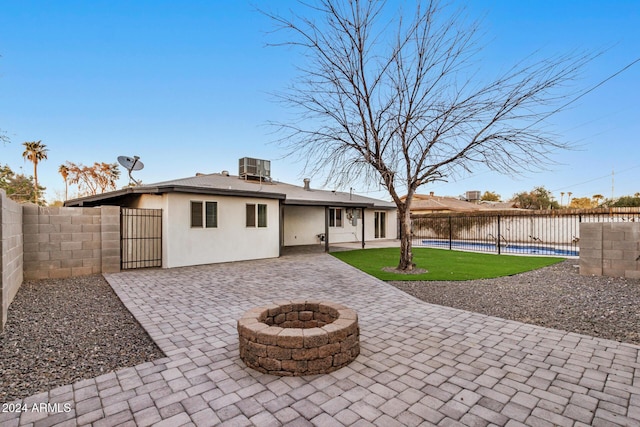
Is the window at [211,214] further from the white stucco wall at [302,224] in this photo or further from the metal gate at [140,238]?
the white stucco wall at [302,224]

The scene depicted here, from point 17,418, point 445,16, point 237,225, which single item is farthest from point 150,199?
point 445,16

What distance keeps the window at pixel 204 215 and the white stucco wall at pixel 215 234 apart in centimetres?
12

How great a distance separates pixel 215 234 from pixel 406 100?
747 cm

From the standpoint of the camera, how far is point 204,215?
9750mm

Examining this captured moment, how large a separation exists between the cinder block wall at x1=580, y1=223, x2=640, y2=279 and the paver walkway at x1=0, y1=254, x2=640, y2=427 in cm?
451

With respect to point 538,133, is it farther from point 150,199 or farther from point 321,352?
point 150,199

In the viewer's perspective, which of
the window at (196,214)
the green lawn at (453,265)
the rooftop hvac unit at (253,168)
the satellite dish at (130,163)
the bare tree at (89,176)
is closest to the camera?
the green lawn at (453,265)

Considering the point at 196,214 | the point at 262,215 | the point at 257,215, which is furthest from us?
the point at 262,215

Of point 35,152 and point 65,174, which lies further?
point 65,174

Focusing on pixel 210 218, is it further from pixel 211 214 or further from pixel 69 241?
pixel 69 241

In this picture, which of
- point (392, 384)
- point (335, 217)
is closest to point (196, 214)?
point (392, 384)

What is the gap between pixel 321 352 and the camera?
9.27ft

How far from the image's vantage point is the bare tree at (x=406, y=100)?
6648 mm

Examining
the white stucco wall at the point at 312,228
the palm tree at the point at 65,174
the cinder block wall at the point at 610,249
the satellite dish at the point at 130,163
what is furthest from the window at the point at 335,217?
the palm tree at the point at 65,174
